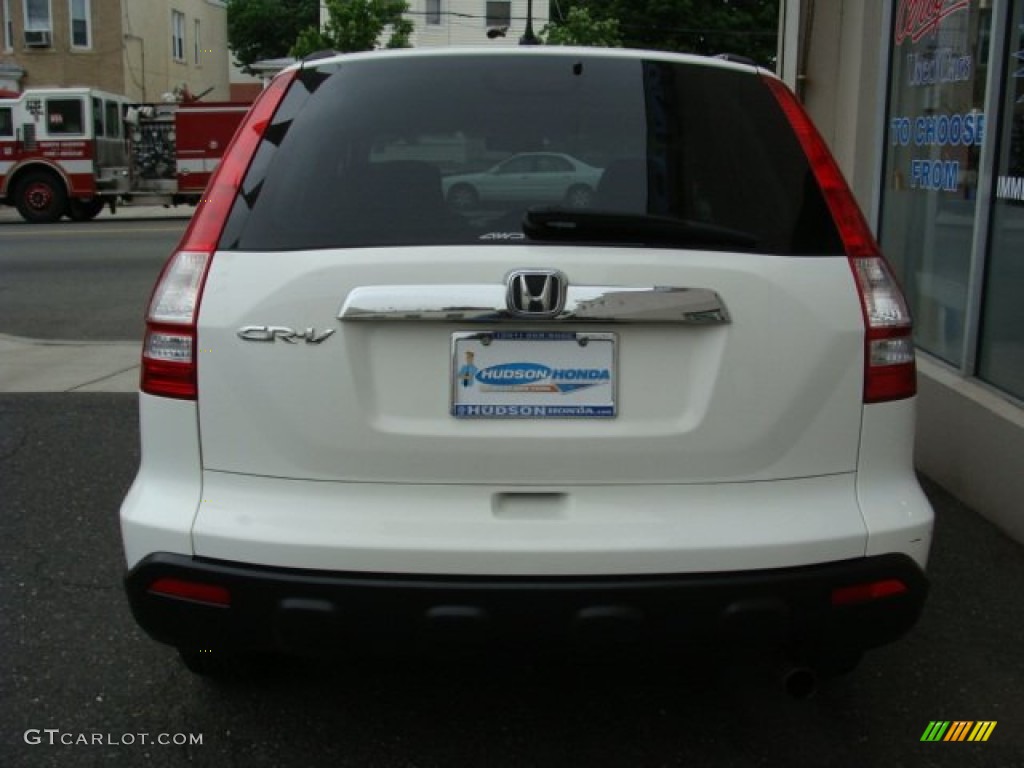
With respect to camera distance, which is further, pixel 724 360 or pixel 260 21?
pixel 260 21

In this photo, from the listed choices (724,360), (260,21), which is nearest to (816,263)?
(724,360)

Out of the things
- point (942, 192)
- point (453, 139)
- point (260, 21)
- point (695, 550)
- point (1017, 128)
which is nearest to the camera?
point (695, 550)

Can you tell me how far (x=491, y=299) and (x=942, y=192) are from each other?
13.3 feet

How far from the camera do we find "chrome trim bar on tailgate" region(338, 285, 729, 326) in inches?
95.7

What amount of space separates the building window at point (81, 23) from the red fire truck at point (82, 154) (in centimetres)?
1436

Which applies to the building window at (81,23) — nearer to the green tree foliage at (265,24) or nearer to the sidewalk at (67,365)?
the green tree foliage at (265,24)

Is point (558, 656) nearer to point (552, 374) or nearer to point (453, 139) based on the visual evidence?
point (552, 374)

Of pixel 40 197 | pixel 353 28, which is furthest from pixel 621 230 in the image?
pixel 353 28

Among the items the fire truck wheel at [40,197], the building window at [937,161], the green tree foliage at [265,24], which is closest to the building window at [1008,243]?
the building window at [937,161]

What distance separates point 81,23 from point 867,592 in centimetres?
4018

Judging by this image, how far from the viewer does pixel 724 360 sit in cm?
248

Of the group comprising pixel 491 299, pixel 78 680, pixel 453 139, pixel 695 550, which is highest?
pixel 453 139

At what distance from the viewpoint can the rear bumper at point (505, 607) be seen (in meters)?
2.39

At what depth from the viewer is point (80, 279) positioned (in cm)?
1332
